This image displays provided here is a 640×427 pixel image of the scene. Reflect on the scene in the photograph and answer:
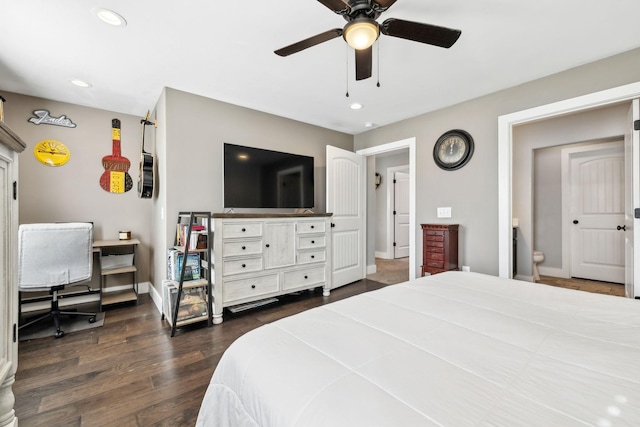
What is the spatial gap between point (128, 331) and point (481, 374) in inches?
113

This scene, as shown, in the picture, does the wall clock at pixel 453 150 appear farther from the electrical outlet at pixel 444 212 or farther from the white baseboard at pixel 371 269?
the white baseboard at pixel 371 269

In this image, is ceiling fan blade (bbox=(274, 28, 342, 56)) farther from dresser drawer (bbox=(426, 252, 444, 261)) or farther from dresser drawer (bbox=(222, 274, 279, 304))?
dresser drawer (bbox=(426, 252, 444, 261))

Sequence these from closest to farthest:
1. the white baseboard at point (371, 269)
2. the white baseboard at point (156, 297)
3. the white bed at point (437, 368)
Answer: the white bed at point (437, 368)
the white baseboard at point (156, 297)
the white baseboard at point (371, 269)

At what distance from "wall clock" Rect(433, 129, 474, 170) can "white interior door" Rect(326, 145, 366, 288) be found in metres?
1.14

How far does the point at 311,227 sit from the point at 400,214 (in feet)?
11.7

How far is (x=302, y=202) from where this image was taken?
3662mm

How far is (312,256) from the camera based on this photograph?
3.41 meters

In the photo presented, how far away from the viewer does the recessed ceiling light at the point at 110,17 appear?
176cm

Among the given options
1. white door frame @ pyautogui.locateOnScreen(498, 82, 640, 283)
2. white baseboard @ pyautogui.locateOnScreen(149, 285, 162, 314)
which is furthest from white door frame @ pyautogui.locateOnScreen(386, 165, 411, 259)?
white baseboard @ pyautogui.locateOnScreen(149, 285, 162, 314)

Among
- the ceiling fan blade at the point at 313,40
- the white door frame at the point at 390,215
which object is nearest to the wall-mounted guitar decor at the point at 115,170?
the ceiling fan blade at the point at 313,40

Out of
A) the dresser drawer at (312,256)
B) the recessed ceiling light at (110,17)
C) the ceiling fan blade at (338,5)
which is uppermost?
the recessed ceiling light at (110,17)

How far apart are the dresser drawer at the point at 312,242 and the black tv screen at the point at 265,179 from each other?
48cm

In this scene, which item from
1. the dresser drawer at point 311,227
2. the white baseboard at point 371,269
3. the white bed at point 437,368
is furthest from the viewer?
the white baseboard at point 371,269

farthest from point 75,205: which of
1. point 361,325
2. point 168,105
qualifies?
point 361,325
